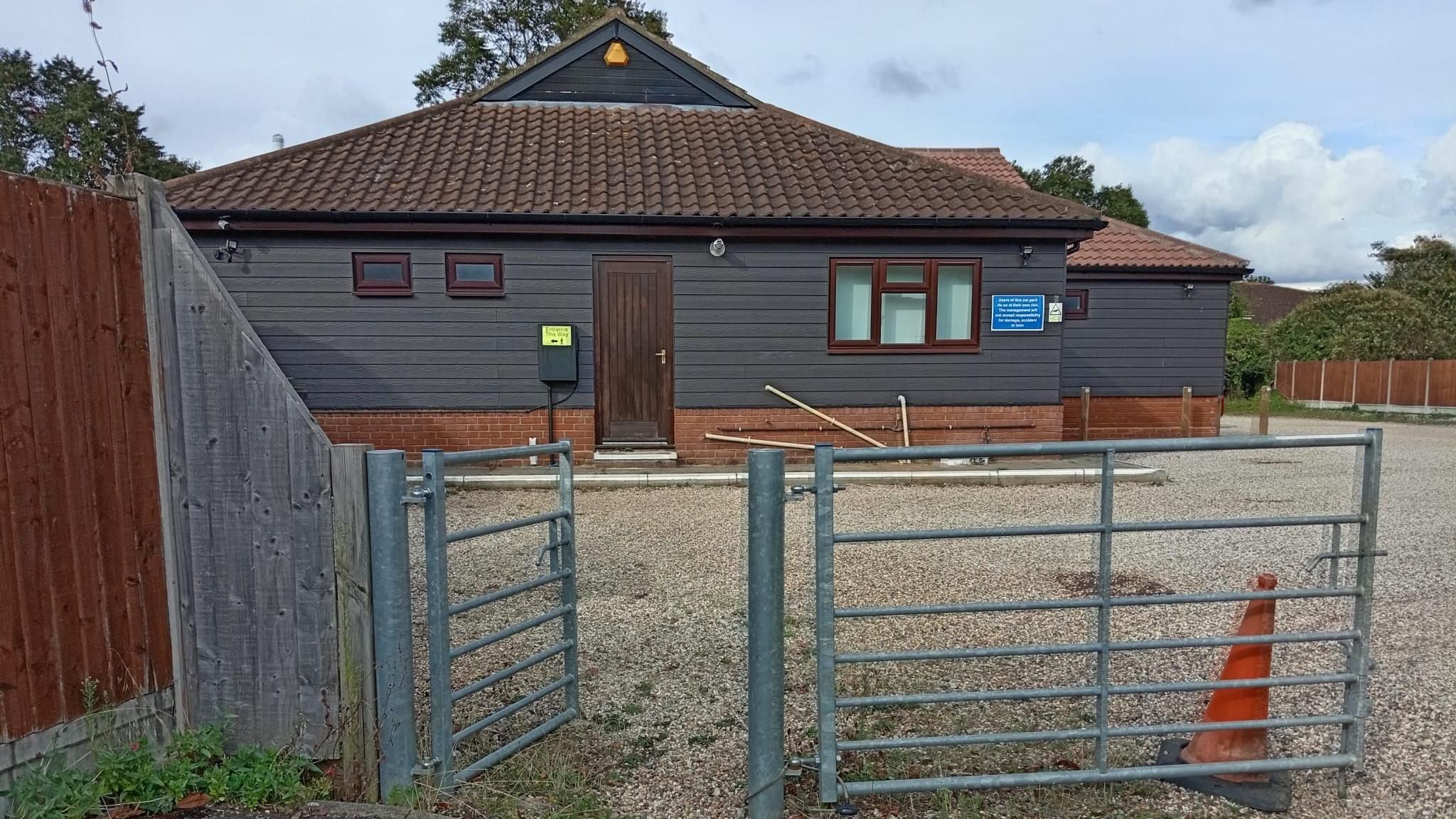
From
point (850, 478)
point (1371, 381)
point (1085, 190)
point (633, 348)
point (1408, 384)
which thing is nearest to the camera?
point (850, 478)

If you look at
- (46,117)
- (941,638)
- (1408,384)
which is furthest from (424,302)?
(1408,384)

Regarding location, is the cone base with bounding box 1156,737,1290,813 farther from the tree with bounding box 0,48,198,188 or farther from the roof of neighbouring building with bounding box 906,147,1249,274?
the tree with bounding box 0,48,198,188

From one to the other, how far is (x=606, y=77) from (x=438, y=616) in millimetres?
10905

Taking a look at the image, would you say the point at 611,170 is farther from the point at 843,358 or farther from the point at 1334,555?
the point at 1334,555

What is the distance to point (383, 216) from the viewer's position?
9000 millimetres

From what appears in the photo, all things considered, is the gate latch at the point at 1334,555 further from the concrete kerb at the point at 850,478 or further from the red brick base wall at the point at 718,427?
the red brick base wall at the point at 718,427

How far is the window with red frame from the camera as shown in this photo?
9.80 meters

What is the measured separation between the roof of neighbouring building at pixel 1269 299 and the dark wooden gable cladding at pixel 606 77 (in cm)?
5254

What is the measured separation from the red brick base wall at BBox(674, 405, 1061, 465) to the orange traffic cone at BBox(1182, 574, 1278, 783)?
22.7 feet

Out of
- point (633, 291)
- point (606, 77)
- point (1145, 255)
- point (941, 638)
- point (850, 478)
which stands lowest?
point (941, 638)

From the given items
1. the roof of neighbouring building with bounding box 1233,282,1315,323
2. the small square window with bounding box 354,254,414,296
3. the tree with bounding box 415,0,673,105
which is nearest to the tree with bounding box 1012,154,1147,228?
the roof of neighbouring building with bounding box 1233,282,1315,323

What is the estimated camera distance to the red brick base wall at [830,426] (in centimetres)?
982

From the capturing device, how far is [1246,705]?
2.88 m

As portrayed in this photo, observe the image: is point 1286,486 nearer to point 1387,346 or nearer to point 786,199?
point 786,199
